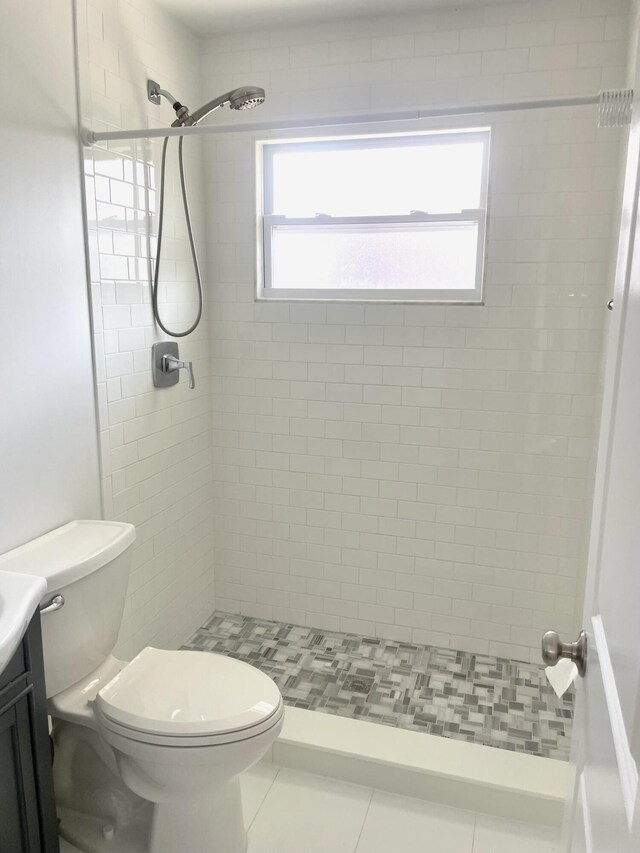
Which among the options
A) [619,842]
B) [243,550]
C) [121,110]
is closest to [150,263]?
[121,110]

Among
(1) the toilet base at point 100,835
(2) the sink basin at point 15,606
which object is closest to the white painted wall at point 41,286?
(2) the sink basin at point 15,606

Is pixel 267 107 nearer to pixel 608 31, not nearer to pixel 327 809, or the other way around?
pixel 608 31

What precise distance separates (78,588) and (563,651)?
1.22 meters

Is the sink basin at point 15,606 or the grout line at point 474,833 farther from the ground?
the sink basin at point 15,606

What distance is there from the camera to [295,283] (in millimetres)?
2848

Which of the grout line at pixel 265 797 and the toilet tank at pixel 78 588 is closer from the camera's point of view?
the toilet tank at pixel 78 588

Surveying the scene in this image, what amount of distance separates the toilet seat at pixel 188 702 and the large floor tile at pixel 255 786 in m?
0.52

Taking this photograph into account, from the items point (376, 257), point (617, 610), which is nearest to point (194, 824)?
point (617, 610)

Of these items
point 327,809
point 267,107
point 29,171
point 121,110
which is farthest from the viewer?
point 267,107

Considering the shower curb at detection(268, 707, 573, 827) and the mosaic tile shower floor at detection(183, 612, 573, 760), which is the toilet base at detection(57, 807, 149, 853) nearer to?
the shower curb at detection(268, 707, 573, 827)

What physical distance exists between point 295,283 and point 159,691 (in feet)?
5.83

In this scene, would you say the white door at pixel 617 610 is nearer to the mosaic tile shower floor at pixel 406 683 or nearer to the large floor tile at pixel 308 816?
the large floor tile at pixel 308 816

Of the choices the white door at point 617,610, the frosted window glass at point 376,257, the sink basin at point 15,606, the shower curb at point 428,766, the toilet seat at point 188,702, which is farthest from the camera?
A: the frosted window glass at point 376,257

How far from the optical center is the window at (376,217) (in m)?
2.59
